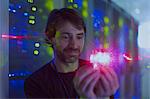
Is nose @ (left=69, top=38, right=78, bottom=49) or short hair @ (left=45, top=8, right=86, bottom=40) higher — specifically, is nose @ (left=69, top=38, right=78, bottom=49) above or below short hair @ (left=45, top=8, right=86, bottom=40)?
below

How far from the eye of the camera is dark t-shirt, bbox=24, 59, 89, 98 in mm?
1486

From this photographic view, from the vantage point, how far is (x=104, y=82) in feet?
4.88

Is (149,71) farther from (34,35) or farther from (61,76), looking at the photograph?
(34,35)

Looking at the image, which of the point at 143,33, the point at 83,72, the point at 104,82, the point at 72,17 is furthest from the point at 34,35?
the point at 143,33

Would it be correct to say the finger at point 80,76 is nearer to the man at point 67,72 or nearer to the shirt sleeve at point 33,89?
the man at point 67,72

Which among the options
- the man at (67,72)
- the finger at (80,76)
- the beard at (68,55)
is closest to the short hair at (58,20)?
the man at (67,72)

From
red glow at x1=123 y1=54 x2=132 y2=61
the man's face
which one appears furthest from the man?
red glow at x1=123 y1=54 x2=132 y2=61

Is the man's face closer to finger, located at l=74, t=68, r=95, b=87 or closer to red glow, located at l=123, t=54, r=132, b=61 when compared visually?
finger, located at l=74, t=68, r=95, b=87

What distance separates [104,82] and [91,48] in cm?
19

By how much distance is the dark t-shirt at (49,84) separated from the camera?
1.49 metres

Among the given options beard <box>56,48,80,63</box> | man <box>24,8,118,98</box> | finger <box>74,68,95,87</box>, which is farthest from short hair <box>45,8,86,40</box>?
finger <box>74,68,95,87</box>

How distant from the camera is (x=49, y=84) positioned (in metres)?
1.49

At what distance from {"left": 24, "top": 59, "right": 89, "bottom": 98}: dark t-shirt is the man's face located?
0.06 metres

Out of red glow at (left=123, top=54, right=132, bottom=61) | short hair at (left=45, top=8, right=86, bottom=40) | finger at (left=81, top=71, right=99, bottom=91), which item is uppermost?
short hair at (left=45, top=8, right=86, bottom=40)
